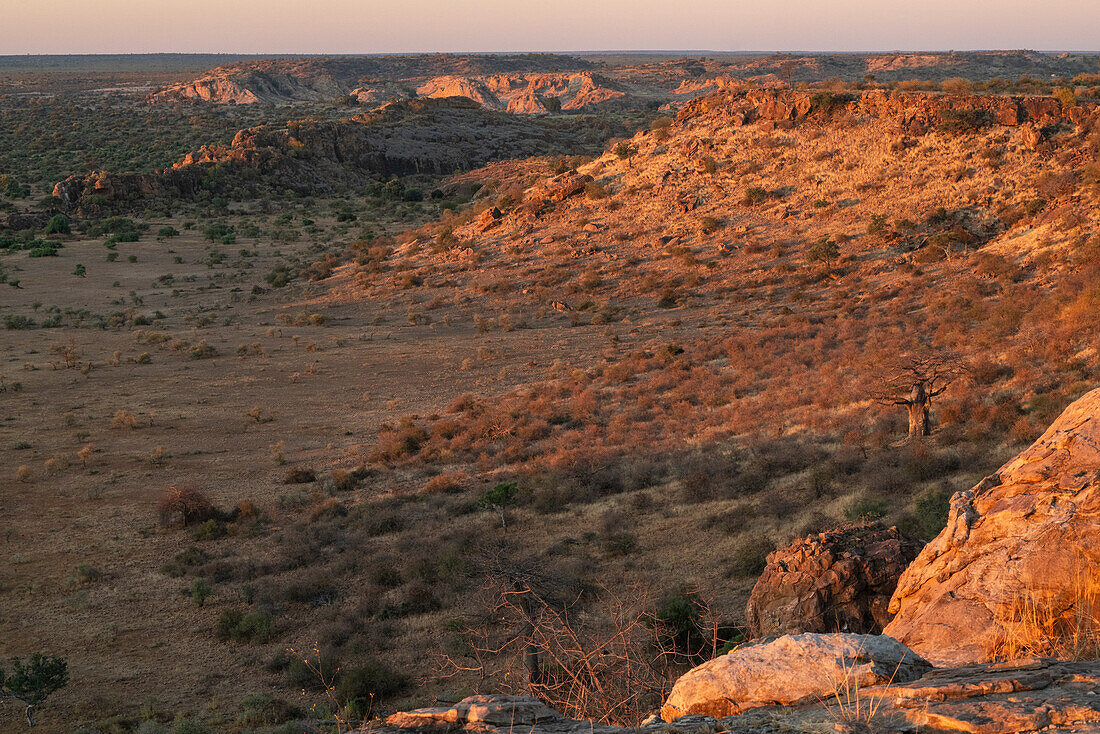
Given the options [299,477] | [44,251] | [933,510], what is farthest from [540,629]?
[44,251]

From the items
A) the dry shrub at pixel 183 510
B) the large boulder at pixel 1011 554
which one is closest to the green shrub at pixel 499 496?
the dry shrub at pixel 183 510

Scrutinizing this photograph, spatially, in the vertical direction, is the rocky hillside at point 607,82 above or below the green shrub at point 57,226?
above

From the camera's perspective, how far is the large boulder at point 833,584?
875 centimetres

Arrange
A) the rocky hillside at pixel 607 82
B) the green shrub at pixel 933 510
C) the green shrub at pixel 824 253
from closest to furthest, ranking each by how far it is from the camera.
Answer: the green shrub at pixel 933 510 → the green shrub at pixel 824 253 → the rocky hillside at pixel 607 82

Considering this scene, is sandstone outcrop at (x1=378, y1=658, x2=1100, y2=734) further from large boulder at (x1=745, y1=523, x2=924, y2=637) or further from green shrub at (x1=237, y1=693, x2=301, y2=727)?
green shrub at (x1=237, y1=693, x2=301, y2=727)

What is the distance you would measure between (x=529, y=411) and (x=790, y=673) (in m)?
17.2

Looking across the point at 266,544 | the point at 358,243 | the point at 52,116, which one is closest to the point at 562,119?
the point at 358,243

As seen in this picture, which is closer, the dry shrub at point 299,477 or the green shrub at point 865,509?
the green shrub at point 865,509

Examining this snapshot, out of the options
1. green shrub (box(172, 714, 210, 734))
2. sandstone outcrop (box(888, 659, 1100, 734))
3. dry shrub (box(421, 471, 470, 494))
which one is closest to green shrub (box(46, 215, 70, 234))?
dry shrub (box(421, 471, 470, 494))

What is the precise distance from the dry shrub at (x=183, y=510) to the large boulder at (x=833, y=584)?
453 inches

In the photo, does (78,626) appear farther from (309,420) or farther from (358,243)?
(358,243)

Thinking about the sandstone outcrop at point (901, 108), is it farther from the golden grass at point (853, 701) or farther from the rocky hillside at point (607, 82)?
the rocky hillside at point (607, 82)

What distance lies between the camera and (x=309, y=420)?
862 inches

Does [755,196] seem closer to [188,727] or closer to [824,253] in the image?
[824,253]
